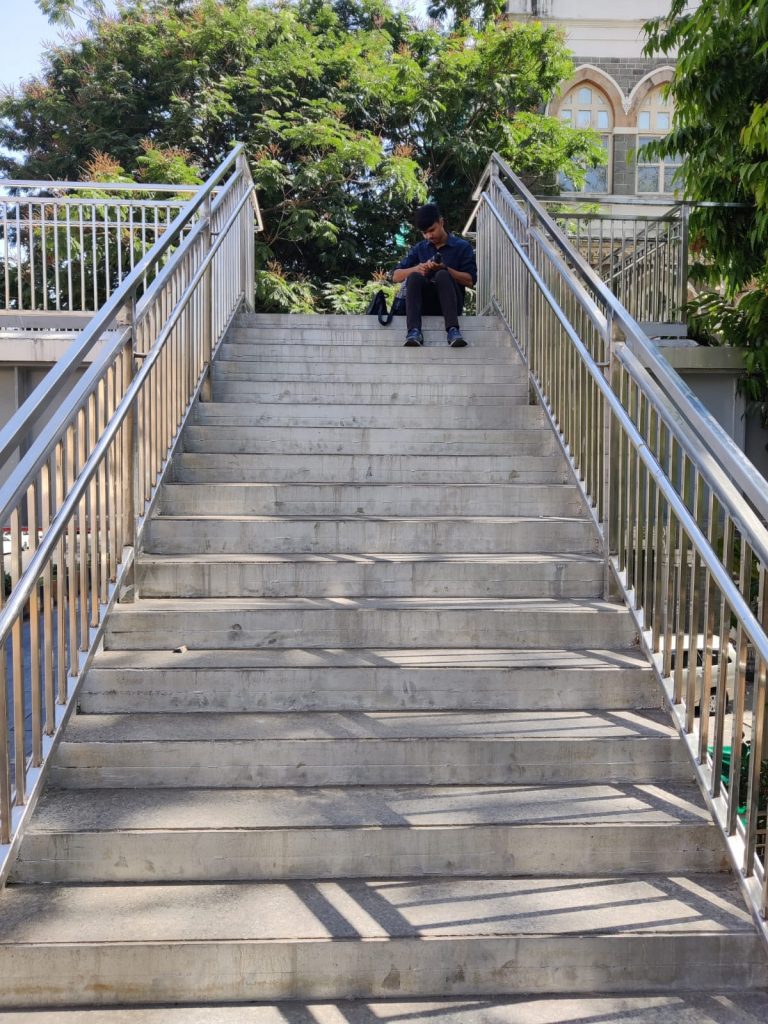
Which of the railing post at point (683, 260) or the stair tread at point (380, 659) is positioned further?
the railing post at point (683, 260)

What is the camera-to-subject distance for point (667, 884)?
8.48ft

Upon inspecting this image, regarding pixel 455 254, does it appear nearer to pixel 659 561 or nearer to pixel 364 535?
pixel 364 535

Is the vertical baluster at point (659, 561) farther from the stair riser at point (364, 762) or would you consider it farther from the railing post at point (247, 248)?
the railing post at point (247, 248)

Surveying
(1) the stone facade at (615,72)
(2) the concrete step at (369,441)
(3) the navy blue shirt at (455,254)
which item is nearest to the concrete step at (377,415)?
(2) the concrete step at (369,441)

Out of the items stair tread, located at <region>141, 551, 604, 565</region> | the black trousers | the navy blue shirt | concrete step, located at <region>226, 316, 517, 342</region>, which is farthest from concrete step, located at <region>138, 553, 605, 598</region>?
the navy blue shirt

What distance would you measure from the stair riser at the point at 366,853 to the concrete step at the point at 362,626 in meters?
0.96

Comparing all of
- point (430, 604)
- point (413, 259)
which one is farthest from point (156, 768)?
point (413, 259)

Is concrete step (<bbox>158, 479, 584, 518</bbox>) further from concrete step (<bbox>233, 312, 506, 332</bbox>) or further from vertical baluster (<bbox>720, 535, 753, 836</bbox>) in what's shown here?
concrete step (<bbox>233, 312, 506, 332</bbox>)

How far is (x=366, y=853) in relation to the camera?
2.61m

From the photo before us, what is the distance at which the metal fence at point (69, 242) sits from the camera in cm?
849

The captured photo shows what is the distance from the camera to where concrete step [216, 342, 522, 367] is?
589 centimetres

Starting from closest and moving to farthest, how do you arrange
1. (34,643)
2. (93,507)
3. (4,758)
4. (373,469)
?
(4,758)
(34,643)
(93,507)
(373,469)

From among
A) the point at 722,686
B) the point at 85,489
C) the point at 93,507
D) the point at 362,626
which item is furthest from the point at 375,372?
the point at 722,686

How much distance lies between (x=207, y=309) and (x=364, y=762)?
10.6ft
